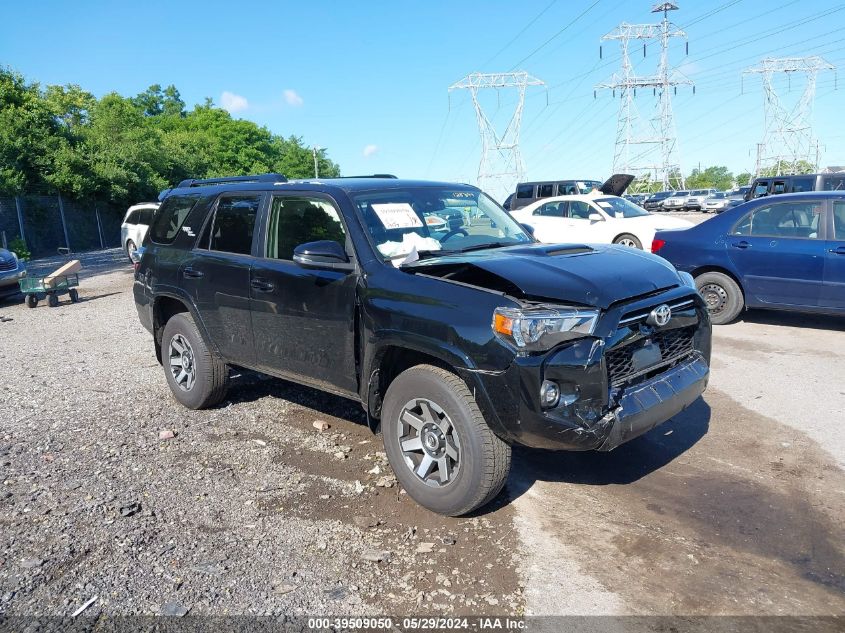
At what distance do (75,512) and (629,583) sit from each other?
10.7ft

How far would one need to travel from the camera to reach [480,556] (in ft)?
11.2

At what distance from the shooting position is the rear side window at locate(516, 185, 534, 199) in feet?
80.2

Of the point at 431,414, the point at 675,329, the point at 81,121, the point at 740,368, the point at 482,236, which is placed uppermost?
the point at 81,121

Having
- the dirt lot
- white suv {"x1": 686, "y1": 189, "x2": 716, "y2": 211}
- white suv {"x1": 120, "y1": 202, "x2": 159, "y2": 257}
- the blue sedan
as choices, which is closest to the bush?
white suv {"x1": 120, "y1": 202, "x2": 159, "y2": 257}

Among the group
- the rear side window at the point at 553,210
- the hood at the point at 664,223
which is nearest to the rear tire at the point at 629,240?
the hood at the point at 664,223

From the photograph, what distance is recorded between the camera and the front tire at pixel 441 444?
3.48 m

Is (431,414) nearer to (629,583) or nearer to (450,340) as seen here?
(450,340)

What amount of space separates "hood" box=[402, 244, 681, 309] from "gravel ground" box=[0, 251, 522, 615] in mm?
1400

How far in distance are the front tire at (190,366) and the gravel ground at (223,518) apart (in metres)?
0.21

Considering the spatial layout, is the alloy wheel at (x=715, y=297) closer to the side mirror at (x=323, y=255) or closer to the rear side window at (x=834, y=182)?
the side mirror at (x=323, y=255)

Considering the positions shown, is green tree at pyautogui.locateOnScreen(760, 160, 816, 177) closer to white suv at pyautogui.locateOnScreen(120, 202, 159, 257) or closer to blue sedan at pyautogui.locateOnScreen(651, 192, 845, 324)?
white suv at pyautogui.locateOnScreen(120, 202, 159, 257)

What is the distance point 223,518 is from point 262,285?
1.69m

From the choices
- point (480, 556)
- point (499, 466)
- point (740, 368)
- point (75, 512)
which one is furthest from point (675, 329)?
point (75, 512)

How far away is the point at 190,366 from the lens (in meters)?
5.73
